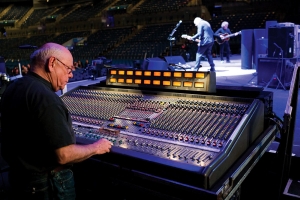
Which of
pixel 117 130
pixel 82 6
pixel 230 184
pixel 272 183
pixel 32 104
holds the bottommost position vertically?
pixel 272 183

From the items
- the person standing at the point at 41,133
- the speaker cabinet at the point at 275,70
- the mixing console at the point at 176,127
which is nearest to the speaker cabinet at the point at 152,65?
the mixing console at the point at 176,127

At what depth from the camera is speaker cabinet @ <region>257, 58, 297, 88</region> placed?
4.86 m

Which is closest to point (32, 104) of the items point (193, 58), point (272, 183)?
point (272, 183)

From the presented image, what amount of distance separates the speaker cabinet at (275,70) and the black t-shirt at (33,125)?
14.2 ft

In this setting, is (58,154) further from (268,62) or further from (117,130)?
(268,62)

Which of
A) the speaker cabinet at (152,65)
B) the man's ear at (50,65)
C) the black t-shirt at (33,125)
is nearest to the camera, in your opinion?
the black t-shirt at (33,125)

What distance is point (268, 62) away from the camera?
5.09 metres

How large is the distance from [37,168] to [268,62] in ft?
15.3

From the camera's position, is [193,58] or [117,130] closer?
[117,130]

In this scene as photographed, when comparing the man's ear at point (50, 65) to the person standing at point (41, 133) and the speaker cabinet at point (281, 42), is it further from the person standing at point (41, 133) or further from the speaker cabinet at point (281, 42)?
the speaker cabinet at point (281, 42)

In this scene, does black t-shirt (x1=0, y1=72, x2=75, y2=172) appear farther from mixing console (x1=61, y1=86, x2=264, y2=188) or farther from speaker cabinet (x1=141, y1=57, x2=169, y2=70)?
speaker cabinet (x1=141, y1=57, x2=169, y2=70)

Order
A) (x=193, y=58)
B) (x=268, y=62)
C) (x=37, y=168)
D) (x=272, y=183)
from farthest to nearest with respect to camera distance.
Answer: (x=193, y=58), (x=268, y=62), (x=272, y=183), (x=37, y=168)

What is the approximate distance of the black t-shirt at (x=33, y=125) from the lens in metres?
1.13

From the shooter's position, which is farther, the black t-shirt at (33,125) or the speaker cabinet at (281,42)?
the speaker cabinet at (281,42)
